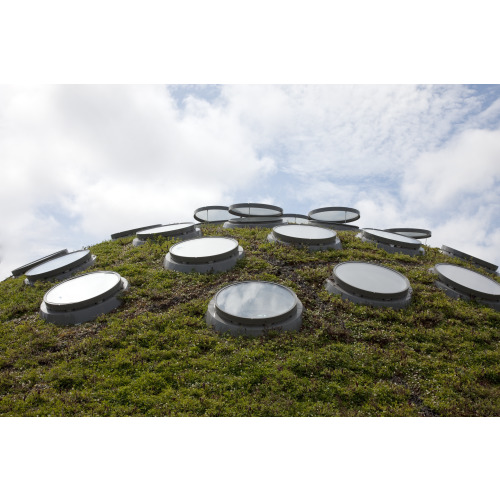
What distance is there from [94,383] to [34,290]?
9546mm

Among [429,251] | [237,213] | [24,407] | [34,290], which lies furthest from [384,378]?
[237,213]

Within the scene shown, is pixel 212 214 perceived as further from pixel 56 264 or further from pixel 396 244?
pixel 396 244

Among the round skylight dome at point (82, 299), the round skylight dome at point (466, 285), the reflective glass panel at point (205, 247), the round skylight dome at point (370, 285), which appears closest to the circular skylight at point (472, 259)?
Result: the round skylight dome at point (466, 285)

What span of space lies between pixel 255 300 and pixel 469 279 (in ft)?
37.3

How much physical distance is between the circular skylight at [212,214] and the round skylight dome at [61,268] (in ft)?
44.3

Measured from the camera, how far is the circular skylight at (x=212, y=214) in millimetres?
32375

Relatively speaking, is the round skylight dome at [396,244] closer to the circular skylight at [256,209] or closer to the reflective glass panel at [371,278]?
the reflective glass panel at [371,278]

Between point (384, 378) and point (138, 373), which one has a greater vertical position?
point (138, 373)

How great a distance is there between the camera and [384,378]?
1074cm

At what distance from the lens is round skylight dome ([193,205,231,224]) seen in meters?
32.3

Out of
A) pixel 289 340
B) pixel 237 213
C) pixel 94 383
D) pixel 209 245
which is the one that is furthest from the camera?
pixel 237 213

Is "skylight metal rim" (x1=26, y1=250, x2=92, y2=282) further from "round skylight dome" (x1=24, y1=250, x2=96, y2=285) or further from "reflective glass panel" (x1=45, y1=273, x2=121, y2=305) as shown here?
"reflective glass panel" (x1=45, y1=273, x2=121, y2=305)
